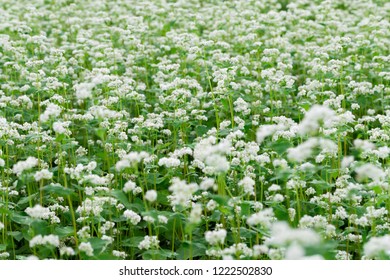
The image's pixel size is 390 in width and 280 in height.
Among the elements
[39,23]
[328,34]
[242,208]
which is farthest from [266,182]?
[39,23]

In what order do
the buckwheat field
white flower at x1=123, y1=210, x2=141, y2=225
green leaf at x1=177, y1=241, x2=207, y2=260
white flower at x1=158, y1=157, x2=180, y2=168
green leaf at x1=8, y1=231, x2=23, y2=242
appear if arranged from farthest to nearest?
A: green leaf at x1=8, y1=231, x2=23, y2=242 → white flower at x1=158, y1=157, x2=180, y2=168 → green leaf at x1=177, y1=241, x2=207, y2=260 → white flower at x1=123, y1=210, x2=141, y2=225 → the buckwheat field

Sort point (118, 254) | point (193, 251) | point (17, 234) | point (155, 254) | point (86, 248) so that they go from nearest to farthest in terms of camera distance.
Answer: point (86, 248), point (155, 254), point (118, 254), point (193, 251), point (17, 234)

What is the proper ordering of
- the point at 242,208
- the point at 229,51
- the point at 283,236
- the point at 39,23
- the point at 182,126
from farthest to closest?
the point at 39,23
the point at 229,51
the point at 182,126
the point at 242,208
the point at 283,236

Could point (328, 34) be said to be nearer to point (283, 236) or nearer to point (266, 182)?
point (266, 182)

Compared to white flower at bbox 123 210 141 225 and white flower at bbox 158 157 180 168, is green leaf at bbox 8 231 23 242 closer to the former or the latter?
white flower at bbox 123 210 141 225

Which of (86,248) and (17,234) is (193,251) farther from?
(17,234)

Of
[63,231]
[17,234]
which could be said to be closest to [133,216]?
[63,231]

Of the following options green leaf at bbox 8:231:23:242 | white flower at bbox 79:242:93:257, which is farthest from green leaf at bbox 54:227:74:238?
white flower at bbox 79:242:93:257

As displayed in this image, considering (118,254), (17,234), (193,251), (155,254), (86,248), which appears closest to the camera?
(86,248)

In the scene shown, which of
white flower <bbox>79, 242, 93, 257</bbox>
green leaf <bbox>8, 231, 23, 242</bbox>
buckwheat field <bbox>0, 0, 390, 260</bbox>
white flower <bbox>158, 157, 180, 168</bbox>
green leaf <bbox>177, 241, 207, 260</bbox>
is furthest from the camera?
green leaf <bbox>8, 231, 23, 242</bbox>
